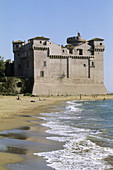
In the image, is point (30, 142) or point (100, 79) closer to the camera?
point (30, 142)

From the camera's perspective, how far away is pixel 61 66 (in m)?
61.2

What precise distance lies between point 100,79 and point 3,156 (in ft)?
190

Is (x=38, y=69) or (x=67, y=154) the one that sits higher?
(x=38, y=69)

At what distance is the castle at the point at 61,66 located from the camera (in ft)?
191

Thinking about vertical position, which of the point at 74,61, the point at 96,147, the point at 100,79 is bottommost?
the point at 96,147

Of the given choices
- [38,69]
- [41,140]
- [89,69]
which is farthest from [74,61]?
[41,140]

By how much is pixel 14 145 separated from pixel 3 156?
1.57 metres

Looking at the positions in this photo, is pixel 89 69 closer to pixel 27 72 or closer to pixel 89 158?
pixel 27 72

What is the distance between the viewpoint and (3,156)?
25.0 ft

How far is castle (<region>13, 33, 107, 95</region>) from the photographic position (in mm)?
58250

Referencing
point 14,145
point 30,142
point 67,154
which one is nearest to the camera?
point 67,154

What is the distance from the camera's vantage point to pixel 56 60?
199 feet

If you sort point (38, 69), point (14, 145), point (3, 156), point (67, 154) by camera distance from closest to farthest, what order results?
point (3, 156), point (67, 154), point (14, 145), point (38, 69)

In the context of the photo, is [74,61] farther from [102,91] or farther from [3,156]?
[3,156]
